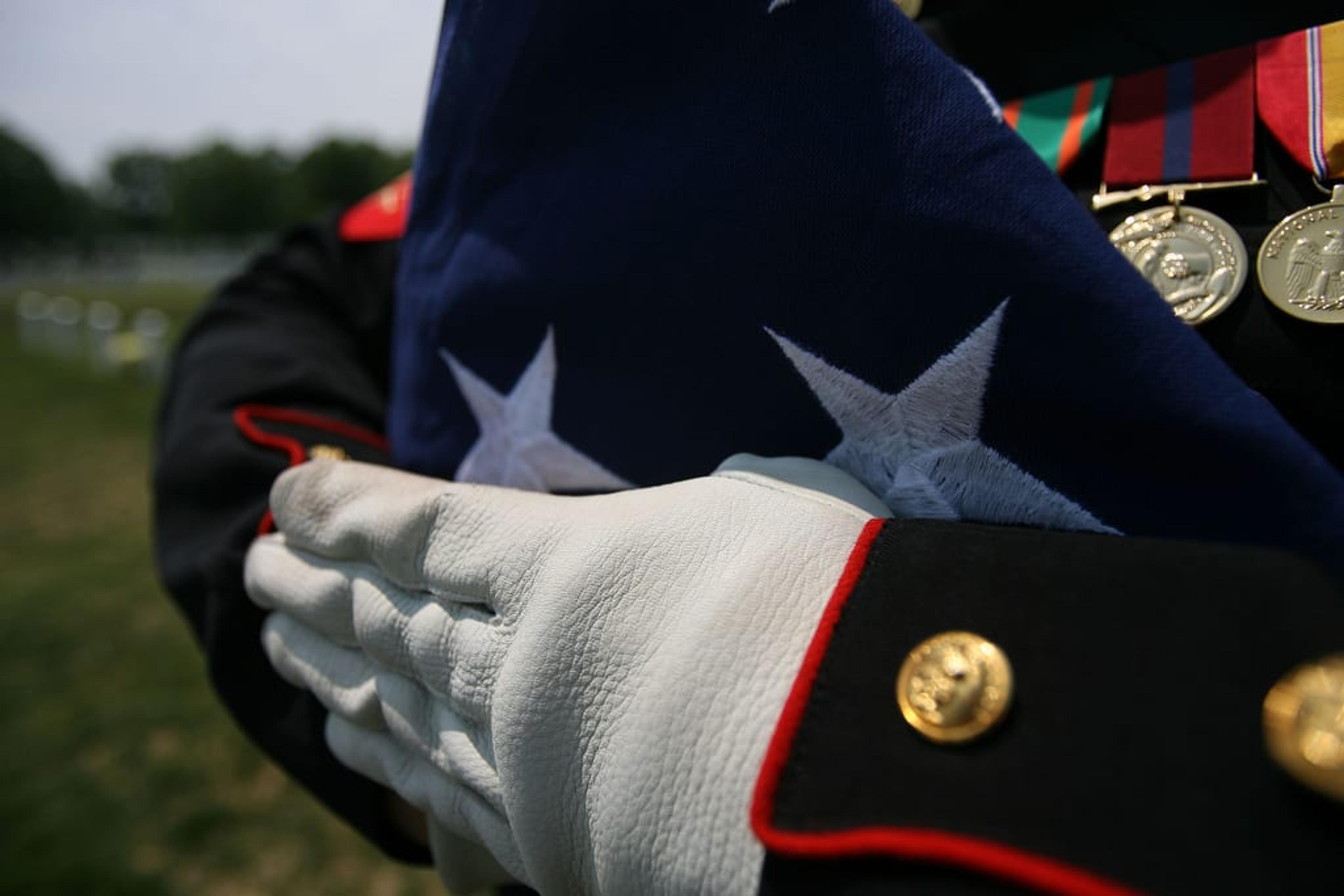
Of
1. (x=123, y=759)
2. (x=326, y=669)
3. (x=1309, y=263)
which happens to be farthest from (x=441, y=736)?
(x=123, y=759)

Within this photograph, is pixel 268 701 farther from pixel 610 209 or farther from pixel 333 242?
pixel 333 242

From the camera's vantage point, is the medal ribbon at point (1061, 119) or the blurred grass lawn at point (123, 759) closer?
the medal ribbon at point (1061, 119)

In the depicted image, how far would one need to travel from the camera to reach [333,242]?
1.16m

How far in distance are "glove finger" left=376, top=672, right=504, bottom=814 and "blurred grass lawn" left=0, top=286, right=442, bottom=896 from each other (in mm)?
1318

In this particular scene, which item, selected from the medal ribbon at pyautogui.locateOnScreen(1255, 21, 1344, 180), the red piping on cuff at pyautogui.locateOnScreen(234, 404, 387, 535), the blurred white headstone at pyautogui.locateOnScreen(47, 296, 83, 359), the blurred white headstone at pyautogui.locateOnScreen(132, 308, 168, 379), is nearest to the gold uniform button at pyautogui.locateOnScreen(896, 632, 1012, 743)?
the medal ribbon at pyautogui.locateOnScreen(1255, 21, 1344, 180)

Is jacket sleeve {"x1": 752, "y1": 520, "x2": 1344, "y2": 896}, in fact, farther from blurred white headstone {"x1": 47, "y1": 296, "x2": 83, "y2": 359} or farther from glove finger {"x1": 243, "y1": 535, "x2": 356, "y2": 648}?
blurred white headstone {"x1": 47, "y1": 296, "x2": 83, "y2": 359}

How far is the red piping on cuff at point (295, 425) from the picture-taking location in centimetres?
83

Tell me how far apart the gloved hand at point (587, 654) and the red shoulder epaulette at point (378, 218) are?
60cm

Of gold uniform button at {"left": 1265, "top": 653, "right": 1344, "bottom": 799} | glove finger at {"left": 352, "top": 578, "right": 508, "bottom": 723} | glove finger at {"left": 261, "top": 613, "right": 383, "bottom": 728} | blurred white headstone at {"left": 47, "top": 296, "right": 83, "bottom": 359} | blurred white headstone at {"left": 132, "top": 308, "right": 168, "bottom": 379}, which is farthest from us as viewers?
blurred white headstone at {"left": 47, "top": 296, "right": 83, "bottom": 359}

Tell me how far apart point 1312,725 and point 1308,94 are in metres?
0.40

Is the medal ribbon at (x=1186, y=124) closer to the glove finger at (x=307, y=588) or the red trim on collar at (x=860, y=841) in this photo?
the red trim on collar at (x=860, y=841)

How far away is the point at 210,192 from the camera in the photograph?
3412 centimetres

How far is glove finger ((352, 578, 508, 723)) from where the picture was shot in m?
0.49

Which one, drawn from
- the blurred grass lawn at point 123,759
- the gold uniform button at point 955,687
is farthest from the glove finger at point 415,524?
the blurred grass lawn at point 123,759
